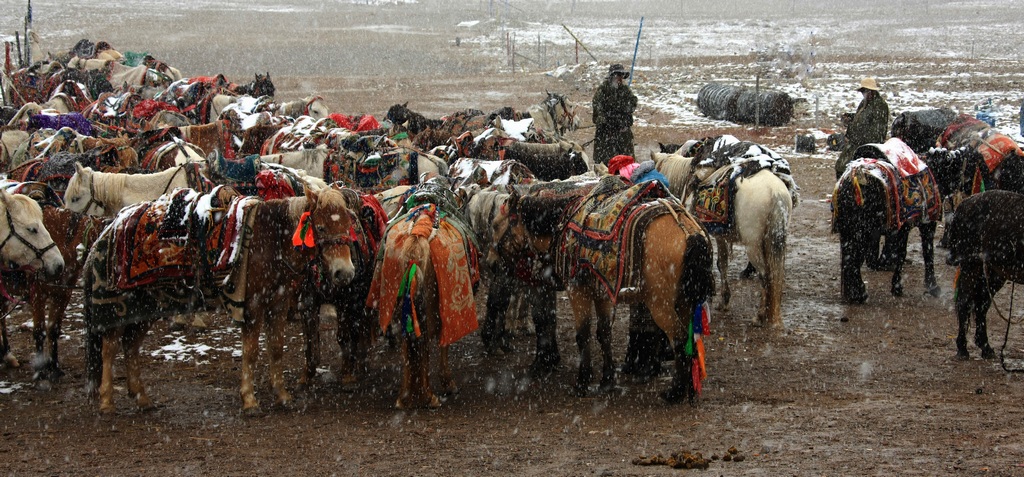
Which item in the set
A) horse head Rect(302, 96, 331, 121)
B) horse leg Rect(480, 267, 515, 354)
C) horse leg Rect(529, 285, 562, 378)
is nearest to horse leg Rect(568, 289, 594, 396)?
horse leg Rect(529, 285, 562, 378)

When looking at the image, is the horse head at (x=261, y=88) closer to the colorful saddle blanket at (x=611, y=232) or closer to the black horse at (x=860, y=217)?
the black horse at (x=860, y=217)

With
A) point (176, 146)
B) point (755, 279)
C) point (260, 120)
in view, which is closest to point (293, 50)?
point (260, 120)

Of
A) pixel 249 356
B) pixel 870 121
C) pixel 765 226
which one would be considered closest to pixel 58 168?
pixel 249 356

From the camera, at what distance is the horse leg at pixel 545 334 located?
6871 millimetres

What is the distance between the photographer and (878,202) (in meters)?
8.62

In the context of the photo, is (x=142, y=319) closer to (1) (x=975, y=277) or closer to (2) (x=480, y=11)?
(1) (x=975, y=277)

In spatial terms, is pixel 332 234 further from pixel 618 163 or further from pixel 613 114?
pixel 613 114

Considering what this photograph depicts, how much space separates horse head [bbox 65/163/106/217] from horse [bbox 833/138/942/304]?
22.5ft

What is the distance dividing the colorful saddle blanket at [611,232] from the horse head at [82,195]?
434cm

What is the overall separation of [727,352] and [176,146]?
6.19m

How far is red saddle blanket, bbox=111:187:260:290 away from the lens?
19.6 ft

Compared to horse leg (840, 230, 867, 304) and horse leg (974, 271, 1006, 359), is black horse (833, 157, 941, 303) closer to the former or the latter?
horse leg (840, 230, 867, 304)

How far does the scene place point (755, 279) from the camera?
9.80m

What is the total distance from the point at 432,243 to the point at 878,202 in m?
4.73
